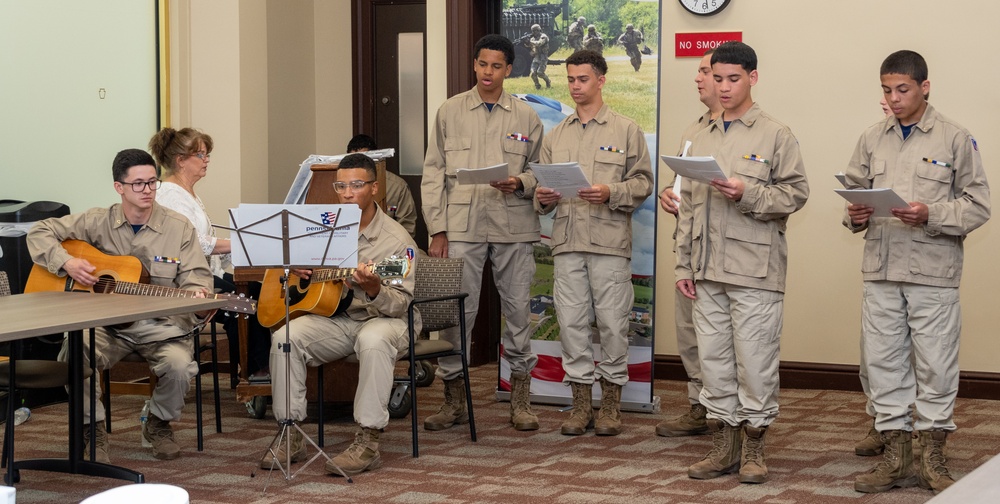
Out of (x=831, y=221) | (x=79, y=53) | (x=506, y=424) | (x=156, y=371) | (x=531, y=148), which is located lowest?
(x=506, y=424)

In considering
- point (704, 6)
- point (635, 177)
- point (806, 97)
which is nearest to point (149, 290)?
point (635, 177)

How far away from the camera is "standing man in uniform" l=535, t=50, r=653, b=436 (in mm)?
5035

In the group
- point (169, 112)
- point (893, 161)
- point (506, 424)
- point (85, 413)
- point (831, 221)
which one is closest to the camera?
point (893, 161)

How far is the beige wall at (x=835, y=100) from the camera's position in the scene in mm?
5805

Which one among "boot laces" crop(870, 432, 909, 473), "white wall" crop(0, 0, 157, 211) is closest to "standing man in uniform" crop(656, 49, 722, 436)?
"boot laces" crop(870, 432, 909, 473)

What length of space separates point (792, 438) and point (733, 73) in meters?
1.70

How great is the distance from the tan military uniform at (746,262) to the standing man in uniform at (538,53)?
6.49ft

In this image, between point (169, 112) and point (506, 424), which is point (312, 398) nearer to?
point (506, 424)

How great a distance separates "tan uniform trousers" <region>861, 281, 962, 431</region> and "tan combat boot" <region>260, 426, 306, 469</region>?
7.22ft

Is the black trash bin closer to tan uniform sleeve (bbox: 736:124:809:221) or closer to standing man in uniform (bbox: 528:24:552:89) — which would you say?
Result: standing man in uniform (bbox: 528:24:552:89)

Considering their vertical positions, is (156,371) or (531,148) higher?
(531,148)

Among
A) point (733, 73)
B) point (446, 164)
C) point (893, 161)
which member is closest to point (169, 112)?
point (446, 164)

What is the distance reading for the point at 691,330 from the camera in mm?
5180

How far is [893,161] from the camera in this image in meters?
4.03
